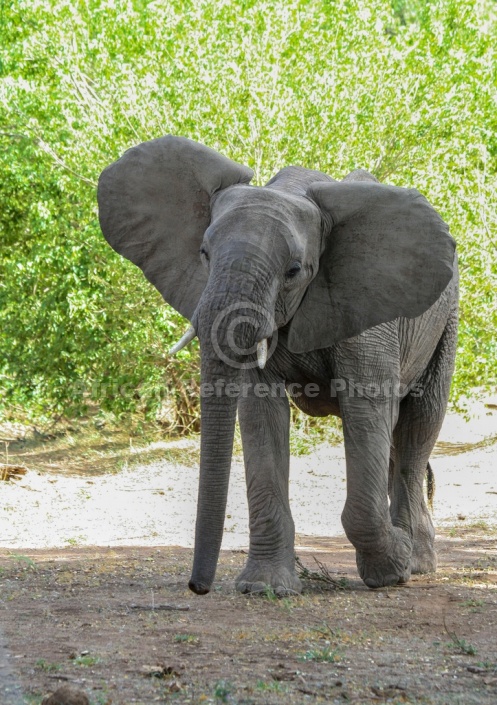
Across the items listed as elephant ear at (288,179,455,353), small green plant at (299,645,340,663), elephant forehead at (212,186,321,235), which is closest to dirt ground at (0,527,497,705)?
small green plant at (299,645,340,663)

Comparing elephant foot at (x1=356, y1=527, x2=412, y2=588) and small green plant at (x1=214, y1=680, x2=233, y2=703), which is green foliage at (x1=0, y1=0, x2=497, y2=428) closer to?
elephant foot at (x1=356, y1=527, x2=412, y2=588)

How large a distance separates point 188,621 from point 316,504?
7.39 metres

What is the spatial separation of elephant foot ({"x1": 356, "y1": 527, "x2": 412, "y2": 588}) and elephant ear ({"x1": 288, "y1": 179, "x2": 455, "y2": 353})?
46.1 inches

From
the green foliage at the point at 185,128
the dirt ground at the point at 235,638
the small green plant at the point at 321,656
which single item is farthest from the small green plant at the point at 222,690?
the green foliage at the point at 185,128

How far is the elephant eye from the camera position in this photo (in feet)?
16.3

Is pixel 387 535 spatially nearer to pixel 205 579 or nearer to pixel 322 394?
pixel 322 394

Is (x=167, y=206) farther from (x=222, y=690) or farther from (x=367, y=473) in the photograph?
(x=222, y=690)

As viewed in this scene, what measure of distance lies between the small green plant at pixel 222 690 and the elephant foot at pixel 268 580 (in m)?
2.08

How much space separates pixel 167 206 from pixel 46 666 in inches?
113

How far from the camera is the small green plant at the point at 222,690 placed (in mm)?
3181

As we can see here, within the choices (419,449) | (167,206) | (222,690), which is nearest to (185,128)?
(419,449)

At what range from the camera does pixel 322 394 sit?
19.0 ft

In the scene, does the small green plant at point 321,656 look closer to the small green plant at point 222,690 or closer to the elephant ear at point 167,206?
the small green plant at point 222,690

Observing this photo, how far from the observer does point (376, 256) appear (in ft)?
18.0
